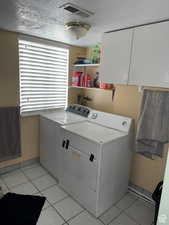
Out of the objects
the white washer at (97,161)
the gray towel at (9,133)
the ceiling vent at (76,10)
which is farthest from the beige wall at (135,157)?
the gray towel at (9,133)

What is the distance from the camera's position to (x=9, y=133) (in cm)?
258

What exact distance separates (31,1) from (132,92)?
66.6 inches

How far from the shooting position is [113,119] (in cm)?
236

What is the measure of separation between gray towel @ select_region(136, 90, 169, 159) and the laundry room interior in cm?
1

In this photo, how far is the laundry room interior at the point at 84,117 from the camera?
160cm

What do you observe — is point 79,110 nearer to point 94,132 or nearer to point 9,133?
point 94,132

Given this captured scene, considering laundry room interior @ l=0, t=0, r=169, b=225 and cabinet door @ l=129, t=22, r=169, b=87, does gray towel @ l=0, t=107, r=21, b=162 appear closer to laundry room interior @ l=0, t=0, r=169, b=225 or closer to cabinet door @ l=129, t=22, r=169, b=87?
laundry room interior @ l=0, t=0, r=169, b=225

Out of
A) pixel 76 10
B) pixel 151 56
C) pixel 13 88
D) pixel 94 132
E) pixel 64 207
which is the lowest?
pixel 64 207

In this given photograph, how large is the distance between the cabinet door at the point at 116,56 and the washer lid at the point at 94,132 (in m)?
0.66

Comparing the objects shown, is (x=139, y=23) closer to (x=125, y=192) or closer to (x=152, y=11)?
(x=152, y=11)

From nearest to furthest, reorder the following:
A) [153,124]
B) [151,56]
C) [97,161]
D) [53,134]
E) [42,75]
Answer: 1. [151,56]
2. [97,161]
3. [153,124]
4. [53,134]
5. [42,75]

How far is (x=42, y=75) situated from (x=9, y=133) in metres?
1.11

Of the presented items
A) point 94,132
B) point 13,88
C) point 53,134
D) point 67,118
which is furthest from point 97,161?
point 13,88

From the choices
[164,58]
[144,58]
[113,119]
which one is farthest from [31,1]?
[113,119]
